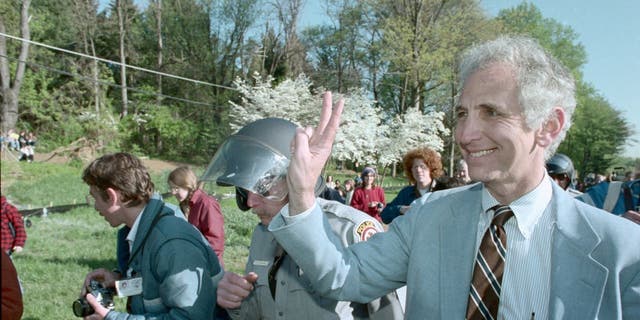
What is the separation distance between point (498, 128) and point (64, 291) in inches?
285

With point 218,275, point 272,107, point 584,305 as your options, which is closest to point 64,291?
point 218,275

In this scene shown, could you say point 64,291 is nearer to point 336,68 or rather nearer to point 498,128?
point 498,128

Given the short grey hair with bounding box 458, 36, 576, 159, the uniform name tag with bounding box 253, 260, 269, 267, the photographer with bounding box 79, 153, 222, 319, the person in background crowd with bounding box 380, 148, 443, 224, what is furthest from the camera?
the person in background crowd with bounding box 380, 148, 443, 224

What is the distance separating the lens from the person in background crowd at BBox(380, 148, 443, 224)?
6.31 metres

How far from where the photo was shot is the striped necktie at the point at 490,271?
1640 mm

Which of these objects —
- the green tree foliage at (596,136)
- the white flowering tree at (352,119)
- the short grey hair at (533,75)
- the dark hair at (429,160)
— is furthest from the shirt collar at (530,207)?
the green tree foliage at (596,136)

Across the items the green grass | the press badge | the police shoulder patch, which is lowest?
the green grass

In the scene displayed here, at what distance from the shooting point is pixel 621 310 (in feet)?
4.89

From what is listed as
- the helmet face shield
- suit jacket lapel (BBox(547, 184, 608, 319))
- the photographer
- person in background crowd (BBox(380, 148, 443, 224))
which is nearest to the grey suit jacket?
suit jacket lapel (BBox(547, 184, 608, 319))

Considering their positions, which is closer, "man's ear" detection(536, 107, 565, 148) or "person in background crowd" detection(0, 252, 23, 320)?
"person in background crowd" detection(0, 252, 23, 320)

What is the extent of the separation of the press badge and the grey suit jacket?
1181 millimetres

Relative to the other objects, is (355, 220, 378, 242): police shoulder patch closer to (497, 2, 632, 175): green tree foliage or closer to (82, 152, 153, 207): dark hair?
(82, 152, 153, 207): dark hair

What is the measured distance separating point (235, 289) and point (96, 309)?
0.85 m

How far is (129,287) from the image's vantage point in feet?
7.95
